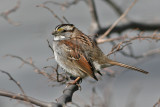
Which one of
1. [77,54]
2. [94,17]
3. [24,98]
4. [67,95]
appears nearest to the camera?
[24,98]

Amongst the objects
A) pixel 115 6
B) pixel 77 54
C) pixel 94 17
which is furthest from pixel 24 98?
pixel 115 6

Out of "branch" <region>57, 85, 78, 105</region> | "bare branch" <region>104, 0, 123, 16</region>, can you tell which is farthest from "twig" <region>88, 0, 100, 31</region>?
"branch" <region>57, 85, 78, 105</region>

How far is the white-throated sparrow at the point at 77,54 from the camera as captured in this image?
4.45 m

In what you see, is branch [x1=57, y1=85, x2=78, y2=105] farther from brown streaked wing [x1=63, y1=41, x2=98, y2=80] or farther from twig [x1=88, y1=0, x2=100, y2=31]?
twig [x1=88, y1=0, x2=100, y2=31]

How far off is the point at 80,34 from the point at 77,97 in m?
1.04

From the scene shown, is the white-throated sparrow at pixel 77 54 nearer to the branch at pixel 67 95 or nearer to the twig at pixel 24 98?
the branch at pixel 67 95

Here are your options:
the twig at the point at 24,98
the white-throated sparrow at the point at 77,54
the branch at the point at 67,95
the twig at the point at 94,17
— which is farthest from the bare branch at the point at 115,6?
the twig at the point at 24,98

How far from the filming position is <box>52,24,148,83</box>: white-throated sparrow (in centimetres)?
445

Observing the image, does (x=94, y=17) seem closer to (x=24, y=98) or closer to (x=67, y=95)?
(x=67, y=95)

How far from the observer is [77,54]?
4574 millimetres

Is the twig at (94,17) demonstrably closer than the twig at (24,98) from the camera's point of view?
No

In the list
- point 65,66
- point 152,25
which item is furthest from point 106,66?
point 152,25

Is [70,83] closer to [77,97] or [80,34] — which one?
[77,97]

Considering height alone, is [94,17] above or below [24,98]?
below
